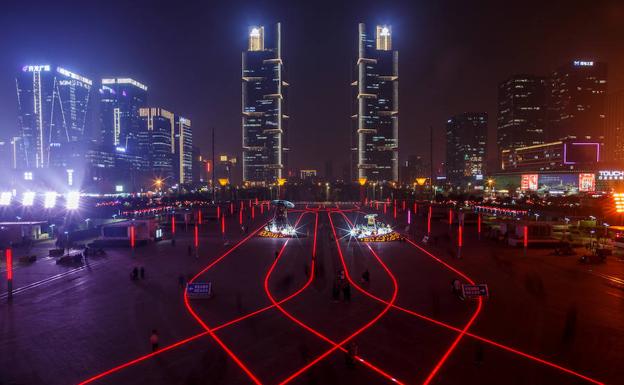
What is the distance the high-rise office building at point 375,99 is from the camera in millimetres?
134500

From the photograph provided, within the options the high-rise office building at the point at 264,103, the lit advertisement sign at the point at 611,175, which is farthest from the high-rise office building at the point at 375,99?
the lit advertisement sign at the point at 611,175

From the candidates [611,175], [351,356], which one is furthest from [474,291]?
[611,175]

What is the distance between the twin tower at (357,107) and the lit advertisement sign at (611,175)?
56110 mm

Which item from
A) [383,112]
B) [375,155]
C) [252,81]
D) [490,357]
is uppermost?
[252,81]

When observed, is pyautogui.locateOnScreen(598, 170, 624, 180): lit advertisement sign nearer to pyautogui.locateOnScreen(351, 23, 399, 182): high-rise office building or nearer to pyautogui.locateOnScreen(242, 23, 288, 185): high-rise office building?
pyautogui.locateOnScreen(351, 23, 399, 182): high-rise office building

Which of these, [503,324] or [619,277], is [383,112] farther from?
[503,324]

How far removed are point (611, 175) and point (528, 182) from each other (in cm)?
2613

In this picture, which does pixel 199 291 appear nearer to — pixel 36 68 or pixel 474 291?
pixel 474 291

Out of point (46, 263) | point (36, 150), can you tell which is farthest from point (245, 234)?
point (36, 150)

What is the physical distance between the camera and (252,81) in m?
143

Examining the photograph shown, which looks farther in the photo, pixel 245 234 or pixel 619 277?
pixel 245 234

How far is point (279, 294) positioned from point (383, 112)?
4794 inches

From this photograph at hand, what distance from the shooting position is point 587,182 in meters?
116

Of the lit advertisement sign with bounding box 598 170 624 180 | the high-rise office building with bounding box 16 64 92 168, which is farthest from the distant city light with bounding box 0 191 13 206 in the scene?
the high-rise office building with bounding box 16 64 92 168
